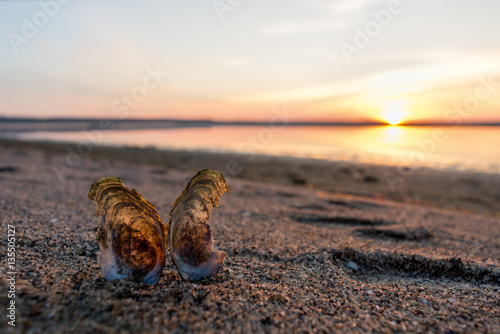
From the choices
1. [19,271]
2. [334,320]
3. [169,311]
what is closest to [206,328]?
[169,311]

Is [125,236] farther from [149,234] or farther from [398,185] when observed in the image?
[398,185]

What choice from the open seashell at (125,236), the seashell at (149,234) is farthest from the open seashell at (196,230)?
the open seashell at (125,236)

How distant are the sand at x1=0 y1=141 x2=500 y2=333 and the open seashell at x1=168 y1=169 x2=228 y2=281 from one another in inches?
5.3

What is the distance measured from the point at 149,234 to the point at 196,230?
320mm

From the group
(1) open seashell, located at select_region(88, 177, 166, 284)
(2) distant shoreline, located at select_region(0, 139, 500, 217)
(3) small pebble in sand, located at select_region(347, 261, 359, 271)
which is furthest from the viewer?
(2) distant shoreline, located at select_region(0, 139, 500, 217)

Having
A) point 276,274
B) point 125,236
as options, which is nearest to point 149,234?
point 125,236

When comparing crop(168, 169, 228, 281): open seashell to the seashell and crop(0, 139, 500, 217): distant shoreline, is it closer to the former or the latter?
the seashell

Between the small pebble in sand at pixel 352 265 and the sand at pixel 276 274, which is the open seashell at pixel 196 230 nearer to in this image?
the sand at pixel 276 274

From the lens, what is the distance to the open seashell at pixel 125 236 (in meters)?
2.09

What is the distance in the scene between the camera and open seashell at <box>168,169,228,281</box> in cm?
217

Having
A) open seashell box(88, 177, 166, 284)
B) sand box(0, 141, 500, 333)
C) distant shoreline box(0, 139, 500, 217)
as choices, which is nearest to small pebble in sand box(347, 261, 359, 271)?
sand box(0, 141, 500, 333)

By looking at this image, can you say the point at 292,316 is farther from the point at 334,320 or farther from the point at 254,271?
the point at 254,271

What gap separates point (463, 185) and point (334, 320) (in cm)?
1117

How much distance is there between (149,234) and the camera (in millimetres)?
2174
